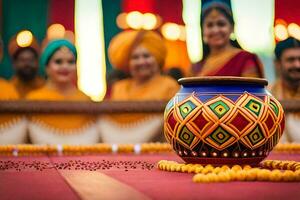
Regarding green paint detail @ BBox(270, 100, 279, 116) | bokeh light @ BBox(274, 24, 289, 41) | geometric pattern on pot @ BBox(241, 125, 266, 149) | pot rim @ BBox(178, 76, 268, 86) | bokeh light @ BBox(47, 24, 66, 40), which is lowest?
geometric pattern on pot @ BBox(241, 125, 266, 149)

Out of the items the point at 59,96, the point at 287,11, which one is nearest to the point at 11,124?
the point at 59,96

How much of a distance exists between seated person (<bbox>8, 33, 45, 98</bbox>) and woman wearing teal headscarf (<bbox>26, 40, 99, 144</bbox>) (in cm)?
4

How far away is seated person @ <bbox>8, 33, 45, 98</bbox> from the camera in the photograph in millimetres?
3324

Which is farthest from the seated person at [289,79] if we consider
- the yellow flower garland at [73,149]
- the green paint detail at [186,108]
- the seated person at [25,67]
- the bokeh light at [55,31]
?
the green paint detail at [186,108]

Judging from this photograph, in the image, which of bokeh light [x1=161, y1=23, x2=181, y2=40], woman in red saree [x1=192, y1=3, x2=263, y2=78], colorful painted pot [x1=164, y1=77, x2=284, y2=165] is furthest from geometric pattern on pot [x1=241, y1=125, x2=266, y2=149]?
bokeh light [x1=161, y1=23, x2=181, y2=40]

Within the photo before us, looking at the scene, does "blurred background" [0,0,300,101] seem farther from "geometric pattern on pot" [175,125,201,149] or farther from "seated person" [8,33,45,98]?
"geometric pattern on pot" [175,125,201,149]

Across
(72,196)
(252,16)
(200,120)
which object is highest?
(252,16)

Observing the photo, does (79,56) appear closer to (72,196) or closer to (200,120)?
(200,120)

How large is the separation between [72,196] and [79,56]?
7.95 ft

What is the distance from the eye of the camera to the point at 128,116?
11.3 feet

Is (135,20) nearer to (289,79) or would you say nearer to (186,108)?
(289,79)

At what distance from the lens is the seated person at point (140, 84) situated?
3.40 m

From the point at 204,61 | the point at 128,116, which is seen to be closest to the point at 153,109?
the point at 128,116

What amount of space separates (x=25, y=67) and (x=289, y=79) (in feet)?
5.49
